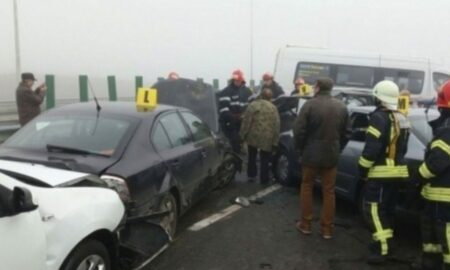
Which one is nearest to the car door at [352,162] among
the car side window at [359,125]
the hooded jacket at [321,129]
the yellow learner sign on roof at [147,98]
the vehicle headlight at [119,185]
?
the car side window at [359,125]

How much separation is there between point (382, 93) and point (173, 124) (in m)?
2.30

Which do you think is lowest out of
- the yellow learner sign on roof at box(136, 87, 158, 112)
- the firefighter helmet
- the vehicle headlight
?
the vehicle headlight

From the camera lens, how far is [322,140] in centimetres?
591

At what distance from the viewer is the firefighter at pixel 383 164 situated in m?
5.23

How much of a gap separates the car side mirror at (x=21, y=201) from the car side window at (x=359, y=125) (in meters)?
4.54

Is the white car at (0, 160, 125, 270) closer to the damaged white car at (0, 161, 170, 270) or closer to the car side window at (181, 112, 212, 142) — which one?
the damaged white car at (0, 161, 170, 270)

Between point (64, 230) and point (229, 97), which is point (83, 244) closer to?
point (64, 230)

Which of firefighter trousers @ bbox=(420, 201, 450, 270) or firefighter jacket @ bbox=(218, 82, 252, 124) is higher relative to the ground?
firefighter jacket @ bbox=(218, 82, 252, 124)

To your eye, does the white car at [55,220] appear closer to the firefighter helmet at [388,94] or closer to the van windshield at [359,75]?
the firefighter helmet at [388,94]

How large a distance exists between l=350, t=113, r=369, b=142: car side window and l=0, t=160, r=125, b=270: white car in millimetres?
3553

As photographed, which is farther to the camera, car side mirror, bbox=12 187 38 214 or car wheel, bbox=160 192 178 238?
car wheel, bbox=160 192 178 238

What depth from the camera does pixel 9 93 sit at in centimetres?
1229

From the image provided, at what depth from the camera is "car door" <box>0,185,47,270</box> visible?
2916 millimetres

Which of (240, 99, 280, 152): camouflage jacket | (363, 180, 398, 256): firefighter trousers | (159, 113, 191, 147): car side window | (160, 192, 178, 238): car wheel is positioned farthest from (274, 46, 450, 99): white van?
(160, 192, 178, 238): car wheel
